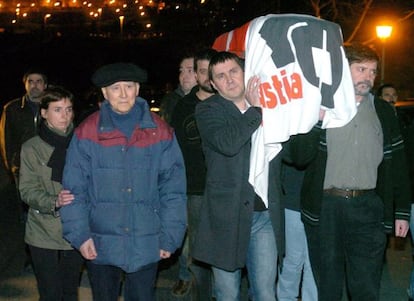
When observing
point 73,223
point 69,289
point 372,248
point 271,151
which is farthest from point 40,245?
point 372,248

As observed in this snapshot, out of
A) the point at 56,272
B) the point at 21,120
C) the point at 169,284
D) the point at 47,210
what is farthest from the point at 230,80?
the point at 21,120

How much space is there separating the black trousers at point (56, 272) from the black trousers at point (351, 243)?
1.74 m

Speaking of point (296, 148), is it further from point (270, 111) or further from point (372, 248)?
point (372, 248)

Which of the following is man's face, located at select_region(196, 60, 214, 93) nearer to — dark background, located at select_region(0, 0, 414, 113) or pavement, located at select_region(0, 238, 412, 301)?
pavement, located at select_region(0, 238, 412, 301)

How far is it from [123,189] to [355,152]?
163 cm

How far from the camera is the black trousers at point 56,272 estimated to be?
15.8ft

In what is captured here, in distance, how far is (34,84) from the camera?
7176 millimetres

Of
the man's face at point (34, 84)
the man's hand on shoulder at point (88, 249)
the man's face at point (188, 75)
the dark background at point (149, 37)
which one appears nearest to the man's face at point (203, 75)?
the man's face at point (188, 75)

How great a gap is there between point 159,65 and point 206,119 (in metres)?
57.0

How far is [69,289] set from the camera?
498 cm

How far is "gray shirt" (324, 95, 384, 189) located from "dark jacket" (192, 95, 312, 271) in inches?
19.0

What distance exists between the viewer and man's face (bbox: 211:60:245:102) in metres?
4.48

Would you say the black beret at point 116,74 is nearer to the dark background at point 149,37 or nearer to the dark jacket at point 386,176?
the dark jacket at point 386,176

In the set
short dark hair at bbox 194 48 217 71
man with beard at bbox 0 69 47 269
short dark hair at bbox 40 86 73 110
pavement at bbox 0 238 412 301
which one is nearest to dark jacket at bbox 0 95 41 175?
man with beard at bbox 0 69 47 269
